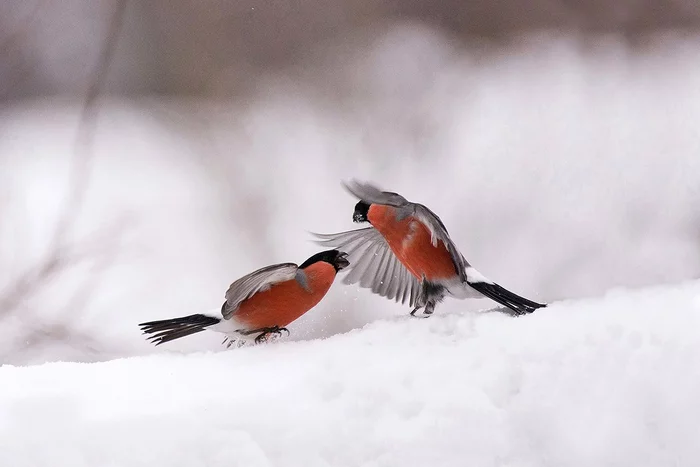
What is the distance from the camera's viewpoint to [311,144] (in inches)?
55.8

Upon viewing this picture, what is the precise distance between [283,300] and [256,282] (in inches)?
1.5

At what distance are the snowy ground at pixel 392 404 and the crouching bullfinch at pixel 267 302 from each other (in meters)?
0.17

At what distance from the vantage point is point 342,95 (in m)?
1.38

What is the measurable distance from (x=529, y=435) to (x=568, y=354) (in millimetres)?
70

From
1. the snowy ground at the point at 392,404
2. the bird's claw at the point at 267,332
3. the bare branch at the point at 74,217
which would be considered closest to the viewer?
the snowy ground at the point at 392,404

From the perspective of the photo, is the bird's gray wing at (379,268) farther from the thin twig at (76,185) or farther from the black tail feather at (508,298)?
the thin twig at (76,185)

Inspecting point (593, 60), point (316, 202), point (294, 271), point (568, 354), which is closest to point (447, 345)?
point (568, 354)

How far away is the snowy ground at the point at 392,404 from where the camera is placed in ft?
1.28

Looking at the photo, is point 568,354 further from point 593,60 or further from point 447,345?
point 593,60

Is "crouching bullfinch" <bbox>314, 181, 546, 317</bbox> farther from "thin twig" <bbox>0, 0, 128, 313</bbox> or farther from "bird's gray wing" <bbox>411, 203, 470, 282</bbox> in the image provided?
"thin twig" <bbox>0, 0, 128, 313</bbox>

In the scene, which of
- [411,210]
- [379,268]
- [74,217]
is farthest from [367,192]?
[74,217]

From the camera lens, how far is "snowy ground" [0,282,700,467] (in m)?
0.39

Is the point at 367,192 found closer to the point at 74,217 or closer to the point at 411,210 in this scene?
the point at 411,210

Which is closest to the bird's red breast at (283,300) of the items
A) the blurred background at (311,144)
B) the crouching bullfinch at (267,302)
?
the crouching bullfinch at (267,302)
